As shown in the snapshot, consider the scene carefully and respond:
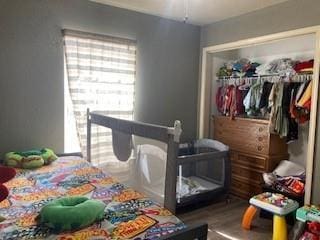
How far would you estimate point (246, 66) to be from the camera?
3.69m

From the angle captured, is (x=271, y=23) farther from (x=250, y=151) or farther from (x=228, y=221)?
(x=228, y=221)

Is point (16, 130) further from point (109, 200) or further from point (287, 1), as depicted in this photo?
point (287, 1)

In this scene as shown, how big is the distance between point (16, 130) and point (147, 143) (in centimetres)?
152

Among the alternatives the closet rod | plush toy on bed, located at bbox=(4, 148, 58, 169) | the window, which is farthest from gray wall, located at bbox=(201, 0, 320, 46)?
plush toy on bed, located at bbox=(4, 148, 58, 169)

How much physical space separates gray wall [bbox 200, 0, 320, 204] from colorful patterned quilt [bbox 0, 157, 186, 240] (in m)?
1.95

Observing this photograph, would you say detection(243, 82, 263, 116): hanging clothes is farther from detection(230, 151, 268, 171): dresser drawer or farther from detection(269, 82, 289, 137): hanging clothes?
detection(230, 151, 268, 171): dresser drawer

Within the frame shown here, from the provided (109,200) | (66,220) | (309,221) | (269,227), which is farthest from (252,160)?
(66,220)

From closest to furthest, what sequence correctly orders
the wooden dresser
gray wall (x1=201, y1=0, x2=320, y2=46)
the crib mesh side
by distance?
the crib mesh side < gray wall (x1=201, y1=0, x2=320, y2=46) < the wooden dresser

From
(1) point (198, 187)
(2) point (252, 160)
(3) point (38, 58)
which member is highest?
(3) point (38, 58)

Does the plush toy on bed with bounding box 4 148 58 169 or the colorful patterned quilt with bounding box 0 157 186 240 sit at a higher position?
the plush toy on bed with bounding box 4 148 58 169

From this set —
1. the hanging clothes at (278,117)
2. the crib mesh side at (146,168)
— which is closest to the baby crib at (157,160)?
the crib mesh side at (146,168)

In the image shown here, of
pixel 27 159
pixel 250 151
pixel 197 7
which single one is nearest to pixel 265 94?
pixel 250 151

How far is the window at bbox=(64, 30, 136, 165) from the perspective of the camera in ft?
9.24

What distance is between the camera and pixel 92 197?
1.67 meters
